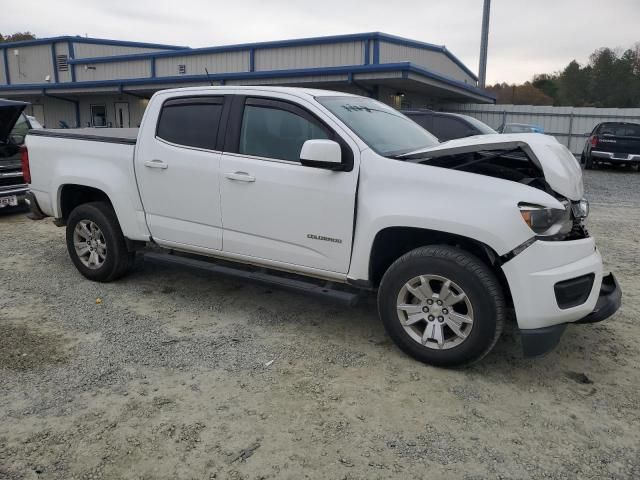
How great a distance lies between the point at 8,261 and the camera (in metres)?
6.27

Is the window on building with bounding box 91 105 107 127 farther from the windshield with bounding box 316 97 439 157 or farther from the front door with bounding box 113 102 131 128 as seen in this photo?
the windshield with bounding box 316 97 439 157

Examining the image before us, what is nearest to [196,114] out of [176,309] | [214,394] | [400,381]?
[176,309]

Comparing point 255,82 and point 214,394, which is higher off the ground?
point 255,82

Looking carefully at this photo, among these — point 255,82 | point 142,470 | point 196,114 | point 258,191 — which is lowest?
point 142,470

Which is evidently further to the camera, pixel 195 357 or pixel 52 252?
pixel 52 252

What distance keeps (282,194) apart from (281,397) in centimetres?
151

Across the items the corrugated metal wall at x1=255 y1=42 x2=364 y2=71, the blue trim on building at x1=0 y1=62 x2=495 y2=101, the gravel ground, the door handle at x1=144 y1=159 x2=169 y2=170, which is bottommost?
Result: the gravel ground

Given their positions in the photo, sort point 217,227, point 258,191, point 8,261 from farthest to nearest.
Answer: point 8,261, point 217,227, point 258,191

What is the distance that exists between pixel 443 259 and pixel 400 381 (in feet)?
2.78

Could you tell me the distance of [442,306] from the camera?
354 cm

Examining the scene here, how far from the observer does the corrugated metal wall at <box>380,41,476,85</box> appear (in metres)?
17.0

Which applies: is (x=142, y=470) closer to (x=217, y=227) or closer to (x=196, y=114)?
(x=217, y=227)

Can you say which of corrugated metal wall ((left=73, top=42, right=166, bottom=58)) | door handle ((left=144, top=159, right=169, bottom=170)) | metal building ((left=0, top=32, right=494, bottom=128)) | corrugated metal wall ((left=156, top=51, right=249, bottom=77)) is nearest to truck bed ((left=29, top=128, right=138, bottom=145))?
door handle ((left=144, top=159, right=169, bottom=170))

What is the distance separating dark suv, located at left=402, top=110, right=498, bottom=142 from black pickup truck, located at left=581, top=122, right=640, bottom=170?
9501 mm
